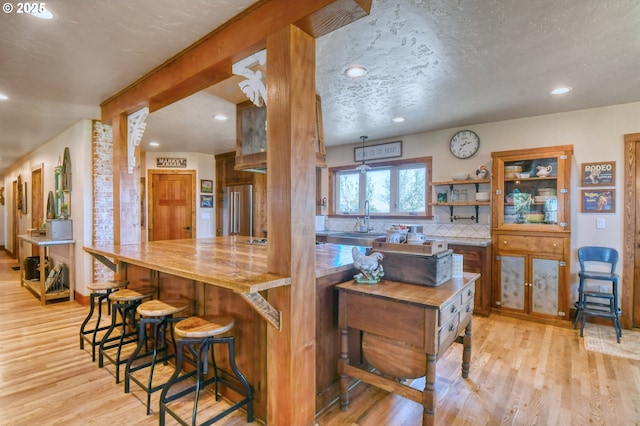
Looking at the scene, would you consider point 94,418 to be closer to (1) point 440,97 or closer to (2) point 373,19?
(2) point 373,19

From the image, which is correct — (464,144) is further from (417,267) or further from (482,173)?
(417,267)

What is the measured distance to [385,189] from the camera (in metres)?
5.23

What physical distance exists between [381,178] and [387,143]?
23.0 inches

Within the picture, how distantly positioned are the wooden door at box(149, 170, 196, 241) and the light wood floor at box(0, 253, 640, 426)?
10.8 ft

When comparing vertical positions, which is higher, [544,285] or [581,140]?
[581,140]

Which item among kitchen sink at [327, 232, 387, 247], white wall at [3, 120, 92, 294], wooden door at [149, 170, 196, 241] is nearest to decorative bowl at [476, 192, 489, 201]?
kitchen sink at [327, 232, 387, 247]

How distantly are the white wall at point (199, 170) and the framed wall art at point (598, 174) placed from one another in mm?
6222

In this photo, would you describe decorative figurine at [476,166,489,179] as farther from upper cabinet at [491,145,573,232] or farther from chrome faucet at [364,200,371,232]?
chrome faucet at [364,200,371,232]

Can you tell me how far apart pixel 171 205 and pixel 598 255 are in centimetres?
687

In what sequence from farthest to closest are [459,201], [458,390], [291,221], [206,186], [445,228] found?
[206,186] → [445,228] → [459,201] → [458,390] → [291,221]

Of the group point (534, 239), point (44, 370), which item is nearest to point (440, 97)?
point (534, 239)

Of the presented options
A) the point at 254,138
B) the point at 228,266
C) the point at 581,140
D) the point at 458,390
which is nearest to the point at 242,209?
the point at 254,138

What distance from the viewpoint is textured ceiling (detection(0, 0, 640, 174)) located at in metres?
1.84

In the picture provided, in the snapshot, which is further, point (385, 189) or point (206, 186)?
point (206, 186)
